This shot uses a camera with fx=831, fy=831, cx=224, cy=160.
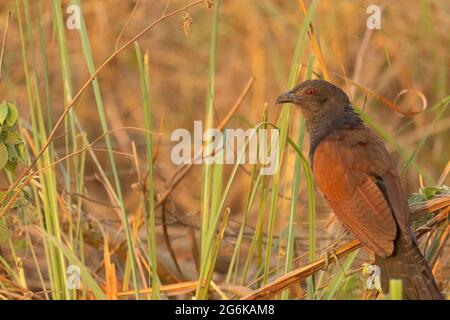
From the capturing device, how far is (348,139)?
296 centimetres

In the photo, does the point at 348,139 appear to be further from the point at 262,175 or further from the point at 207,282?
the point at 207,282

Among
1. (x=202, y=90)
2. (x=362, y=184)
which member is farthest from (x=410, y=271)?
(x=202, y=90)

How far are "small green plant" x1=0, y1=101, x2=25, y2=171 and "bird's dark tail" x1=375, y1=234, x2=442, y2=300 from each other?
1143mm

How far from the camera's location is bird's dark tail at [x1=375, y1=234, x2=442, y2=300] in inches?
92.6

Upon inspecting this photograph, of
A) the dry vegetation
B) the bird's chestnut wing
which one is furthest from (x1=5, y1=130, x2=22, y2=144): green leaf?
the dry vegetation

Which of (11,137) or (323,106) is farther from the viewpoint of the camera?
(323,106)

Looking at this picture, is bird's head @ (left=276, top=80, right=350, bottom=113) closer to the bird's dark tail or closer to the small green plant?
the bird's dark tail

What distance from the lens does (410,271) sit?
7.89ft

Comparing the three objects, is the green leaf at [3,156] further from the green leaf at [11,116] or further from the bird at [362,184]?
the bird at [362,184]

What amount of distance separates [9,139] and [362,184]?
113 cm

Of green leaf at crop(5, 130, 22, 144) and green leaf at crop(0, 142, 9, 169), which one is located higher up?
green leaf at crop(5, 130, 22, 144)

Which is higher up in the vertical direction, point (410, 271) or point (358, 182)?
point (358, 182)

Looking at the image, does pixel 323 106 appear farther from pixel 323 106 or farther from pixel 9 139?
pixel 9 139

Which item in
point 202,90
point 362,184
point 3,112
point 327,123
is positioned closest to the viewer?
point 3,112
